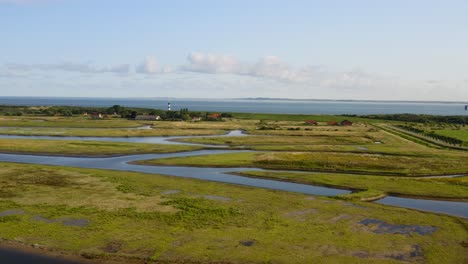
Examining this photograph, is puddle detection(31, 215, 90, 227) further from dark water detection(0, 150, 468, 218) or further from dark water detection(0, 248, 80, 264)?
dark water detection(0, 150, 468, 218)

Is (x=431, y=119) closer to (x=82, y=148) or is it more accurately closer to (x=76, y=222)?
(x=82, y=148)

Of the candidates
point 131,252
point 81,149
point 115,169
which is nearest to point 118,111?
point 81,149

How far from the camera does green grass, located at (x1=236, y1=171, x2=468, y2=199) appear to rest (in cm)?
4034

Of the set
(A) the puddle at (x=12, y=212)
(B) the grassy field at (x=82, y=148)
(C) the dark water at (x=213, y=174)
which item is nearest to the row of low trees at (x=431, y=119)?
(C) the dark water at (x=213, y=174)

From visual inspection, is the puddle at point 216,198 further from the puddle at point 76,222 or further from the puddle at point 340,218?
the puddle at point 76,222

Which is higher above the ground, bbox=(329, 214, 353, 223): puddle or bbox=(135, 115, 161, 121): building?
bbox=(135, 115, 161, 121): building

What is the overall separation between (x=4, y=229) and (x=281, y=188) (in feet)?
82.6

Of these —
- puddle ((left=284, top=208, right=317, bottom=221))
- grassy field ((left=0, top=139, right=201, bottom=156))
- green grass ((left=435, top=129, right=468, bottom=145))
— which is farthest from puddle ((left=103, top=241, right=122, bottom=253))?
green grass ((left=435, top=129, right=468, bottom=145))

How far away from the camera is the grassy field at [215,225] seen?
78.9ft

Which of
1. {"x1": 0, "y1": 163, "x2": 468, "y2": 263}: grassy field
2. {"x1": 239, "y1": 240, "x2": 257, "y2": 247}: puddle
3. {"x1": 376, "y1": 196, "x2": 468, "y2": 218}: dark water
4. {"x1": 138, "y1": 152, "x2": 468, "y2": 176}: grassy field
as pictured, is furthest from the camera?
{"x1": 138, "y1": 152, "x2": 468, "y2": 176}: grassy field

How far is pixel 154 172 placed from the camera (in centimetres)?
4981

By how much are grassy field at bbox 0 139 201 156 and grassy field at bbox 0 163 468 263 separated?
24.2 metres

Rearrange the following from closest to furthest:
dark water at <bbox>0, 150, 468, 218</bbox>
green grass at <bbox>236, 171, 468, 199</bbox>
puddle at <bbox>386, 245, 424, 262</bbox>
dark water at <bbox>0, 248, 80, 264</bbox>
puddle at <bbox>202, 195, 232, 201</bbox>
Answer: dark water at <bbox>0, 248, 80, 264</bbox>
puddle at <bbox>386, 245, 424, 262</bbox>
puddle at <bbox>202, 195, 232, 201</bbox>
dark water at <bbox>0, 150, 468, 218</bbox>
green grass at <bbox>236, 171, 468, 199</bbox>

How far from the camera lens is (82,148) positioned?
67.2 metres
